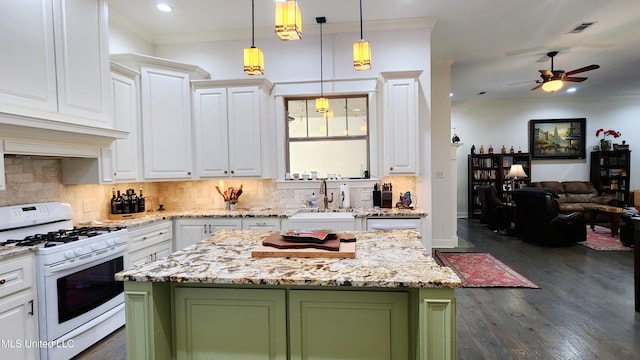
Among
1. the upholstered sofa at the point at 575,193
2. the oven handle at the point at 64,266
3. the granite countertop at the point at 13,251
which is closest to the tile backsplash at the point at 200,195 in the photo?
the oven handle at the point at 64,266

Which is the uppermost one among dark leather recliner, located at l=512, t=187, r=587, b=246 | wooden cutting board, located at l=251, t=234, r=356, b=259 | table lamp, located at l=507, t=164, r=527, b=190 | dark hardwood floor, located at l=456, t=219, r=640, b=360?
table lamp, located at l=507, t=164, r=527, b=190

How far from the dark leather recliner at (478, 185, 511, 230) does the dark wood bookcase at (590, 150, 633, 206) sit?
328 centimetres

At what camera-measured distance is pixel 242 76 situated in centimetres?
425

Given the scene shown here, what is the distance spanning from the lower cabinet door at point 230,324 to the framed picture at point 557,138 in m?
8.80

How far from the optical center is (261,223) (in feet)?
12.1

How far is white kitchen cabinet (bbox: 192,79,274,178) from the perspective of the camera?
155 inches

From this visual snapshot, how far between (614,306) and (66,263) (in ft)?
15.7

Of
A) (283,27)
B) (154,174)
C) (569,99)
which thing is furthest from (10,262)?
(569,99)

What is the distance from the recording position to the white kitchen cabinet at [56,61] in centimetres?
213

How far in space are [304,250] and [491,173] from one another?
7.97m

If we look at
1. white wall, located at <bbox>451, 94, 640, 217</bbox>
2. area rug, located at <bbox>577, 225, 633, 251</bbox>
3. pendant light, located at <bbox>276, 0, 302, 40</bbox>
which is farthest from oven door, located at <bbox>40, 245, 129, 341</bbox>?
white wall, located at <bbox>451, 94, 640, 217</bbox>

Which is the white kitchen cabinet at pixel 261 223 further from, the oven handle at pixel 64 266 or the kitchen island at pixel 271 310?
the kitchen island at pixel 271 310

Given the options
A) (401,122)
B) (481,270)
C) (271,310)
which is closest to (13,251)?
(271,310)

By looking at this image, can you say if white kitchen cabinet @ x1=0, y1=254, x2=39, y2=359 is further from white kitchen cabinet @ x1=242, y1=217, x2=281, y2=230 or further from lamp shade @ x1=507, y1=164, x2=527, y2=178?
lamp shade @ x1=507, y1=164, x2=527, y2=178
